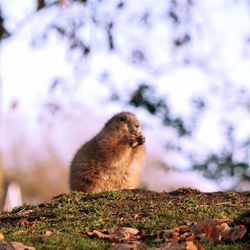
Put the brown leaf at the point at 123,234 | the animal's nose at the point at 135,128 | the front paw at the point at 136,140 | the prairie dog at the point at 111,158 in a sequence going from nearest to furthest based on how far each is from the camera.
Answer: the brown leaf at the point at 123,234
the prairie dog at the point at 111,158
the front paw at the point at 136,140
the animal's nose at the point at 135,128

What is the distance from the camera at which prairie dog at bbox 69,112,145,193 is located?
11.5 metres

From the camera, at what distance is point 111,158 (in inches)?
464

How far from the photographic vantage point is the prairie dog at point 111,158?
11.5 metres

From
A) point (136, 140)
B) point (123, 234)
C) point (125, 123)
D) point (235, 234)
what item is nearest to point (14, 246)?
point (123, 234)

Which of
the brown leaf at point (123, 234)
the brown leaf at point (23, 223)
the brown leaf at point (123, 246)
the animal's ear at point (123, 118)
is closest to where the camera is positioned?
the brown leaf at point (123, 246)

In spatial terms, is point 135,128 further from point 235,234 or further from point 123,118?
point 235,234

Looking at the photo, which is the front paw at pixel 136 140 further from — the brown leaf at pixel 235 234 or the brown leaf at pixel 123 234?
the brown leaf at pixel 235 234

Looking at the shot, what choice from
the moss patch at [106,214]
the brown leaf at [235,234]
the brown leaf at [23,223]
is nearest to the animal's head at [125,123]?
the moss patch at [106,214]

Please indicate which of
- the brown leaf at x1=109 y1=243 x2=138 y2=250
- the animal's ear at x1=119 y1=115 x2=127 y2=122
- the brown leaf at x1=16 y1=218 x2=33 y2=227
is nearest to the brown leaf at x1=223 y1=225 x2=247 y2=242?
the brown leaf at x1=109 y1=243 x2=138 y2=250

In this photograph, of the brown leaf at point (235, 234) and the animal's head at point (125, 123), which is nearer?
the brown leaf at point (235, 234)

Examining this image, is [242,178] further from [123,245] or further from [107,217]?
[123,245]

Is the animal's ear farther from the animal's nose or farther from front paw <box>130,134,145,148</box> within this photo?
front paw <box>130,134,145,148</box>

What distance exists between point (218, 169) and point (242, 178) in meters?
0.75

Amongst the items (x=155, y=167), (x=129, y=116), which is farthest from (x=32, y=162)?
(x=129, y=116)
